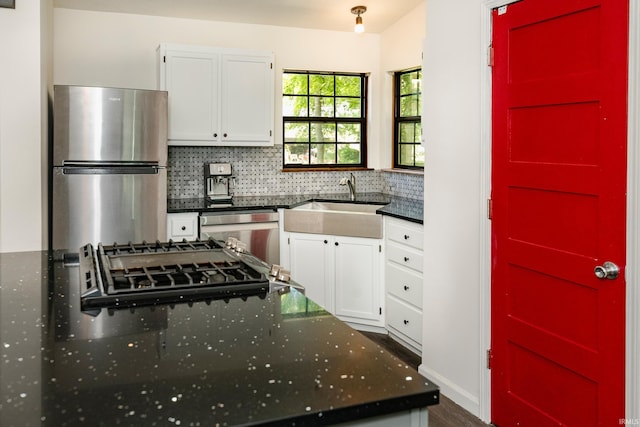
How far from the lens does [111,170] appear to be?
4289 mm

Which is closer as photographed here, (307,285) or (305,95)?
(307,285)

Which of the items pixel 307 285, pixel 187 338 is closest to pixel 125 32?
pixel 307 285

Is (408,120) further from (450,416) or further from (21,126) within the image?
(21,126)

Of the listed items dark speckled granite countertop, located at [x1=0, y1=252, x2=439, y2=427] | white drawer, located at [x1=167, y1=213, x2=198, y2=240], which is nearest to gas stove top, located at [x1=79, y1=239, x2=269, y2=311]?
Answer: dark speckled granite countertop, located at [x1=0, y1=252, x2=439, y2=427]

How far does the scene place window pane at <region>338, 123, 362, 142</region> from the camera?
580 cm

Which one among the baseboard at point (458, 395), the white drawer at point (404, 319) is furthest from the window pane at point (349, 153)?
the baseboard at point (458, 395)

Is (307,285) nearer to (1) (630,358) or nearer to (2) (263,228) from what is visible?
(2) (263,228)

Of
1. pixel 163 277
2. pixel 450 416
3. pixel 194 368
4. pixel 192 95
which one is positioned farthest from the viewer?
pixel 192 95

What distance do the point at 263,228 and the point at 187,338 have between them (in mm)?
3434

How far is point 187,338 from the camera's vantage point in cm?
138

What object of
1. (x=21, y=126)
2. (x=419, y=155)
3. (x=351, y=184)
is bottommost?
(x=351, y=184)

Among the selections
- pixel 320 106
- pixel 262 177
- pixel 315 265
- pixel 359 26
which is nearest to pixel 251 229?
pixel 315 265

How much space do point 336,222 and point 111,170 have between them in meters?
1.64

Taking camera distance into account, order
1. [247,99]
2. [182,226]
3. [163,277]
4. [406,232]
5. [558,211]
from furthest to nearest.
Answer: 1. [247,99]
2. [182,226]
3. [406,232]
4. [558,211]
5. [163,277]
